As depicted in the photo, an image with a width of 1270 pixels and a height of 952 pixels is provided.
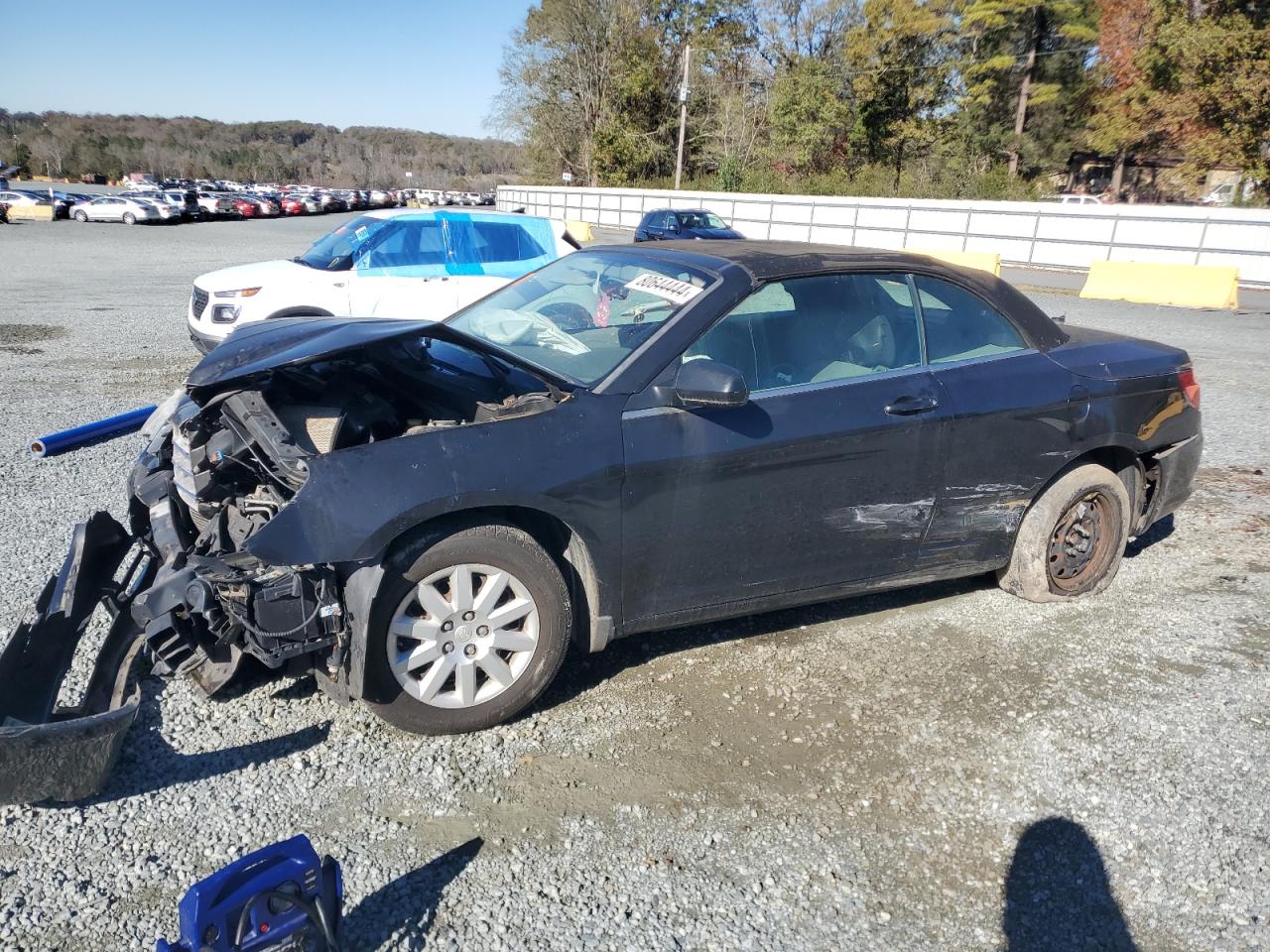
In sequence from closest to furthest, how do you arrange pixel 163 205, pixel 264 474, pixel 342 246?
pixel 264 474, pixel 342 246, pixel 163 205

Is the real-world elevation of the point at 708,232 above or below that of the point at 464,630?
above

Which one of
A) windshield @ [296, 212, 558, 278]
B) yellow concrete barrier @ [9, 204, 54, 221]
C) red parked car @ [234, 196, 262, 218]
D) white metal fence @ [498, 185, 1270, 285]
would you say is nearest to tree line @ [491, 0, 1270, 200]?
white metal fence @ [498, 185, 1270, 285]

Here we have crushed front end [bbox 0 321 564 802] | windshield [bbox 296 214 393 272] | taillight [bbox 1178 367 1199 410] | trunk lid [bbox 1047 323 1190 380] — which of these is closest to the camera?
crushed front end [bbox 0 321 564 802]

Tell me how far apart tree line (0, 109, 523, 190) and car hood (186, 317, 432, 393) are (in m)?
87.1

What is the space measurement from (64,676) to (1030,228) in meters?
29.5

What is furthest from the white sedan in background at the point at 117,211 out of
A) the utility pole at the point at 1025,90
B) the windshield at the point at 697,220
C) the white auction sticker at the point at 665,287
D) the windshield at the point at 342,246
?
the white auction sticker at the point at 665,287

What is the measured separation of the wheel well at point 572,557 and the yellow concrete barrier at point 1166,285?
20.0 m

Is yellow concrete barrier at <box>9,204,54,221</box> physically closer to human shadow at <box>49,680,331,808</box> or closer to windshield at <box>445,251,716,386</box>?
windshield at <box>445,251,716,386</box>

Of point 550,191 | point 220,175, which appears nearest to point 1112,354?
point 550,191

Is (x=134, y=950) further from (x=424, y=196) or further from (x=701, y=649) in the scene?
(x=424, y=196)

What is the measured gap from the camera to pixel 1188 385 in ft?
15.9

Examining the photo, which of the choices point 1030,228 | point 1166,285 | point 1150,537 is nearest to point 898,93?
point 1030,228

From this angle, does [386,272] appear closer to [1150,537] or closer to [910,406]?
[910,406]

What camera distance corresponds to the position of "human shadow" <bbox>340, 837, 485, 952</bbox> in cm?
242
